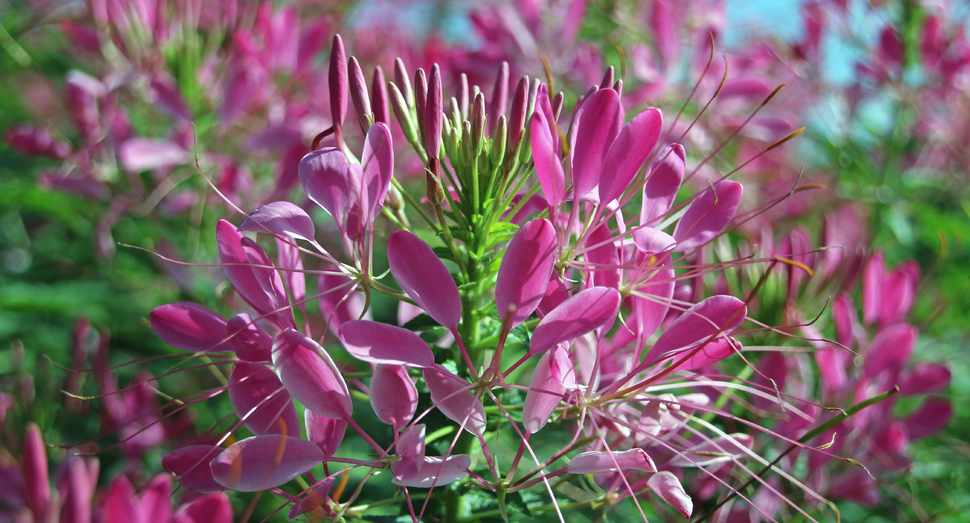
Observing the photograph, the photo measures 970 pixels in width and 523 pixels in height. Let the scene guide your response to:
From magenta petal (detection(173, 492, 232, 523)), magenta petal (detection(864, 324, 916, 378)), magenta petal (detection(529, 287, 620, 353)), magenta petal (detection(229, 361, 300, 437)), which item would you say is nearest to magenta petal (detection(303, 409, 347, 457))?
magenta petal (detection(229, 361, 300, 437))

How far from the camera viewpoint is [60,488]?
823 millimetres

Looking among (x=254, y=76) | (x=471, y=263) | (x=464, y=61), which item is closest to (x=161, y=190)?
(x=254, y=76)

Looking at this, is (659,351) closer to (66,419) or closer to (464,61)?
(464,61)

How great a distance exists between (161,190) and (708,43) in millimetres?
1396

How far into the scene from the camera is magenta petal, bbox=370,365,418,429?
582 mm

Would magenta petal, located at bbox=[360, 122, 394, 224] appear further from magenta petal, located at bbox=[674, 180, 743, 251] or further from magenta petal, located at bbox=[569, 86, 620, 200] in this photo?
magenta petal, located at bbox=[674, 180, 743, 251]

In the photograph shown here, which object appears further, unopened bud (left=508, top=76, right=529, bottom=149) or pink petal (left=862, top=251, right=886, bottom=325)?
pink petal (left=862, top=251, right=886, bottom=325)

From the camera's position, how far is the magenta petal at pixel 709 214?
2.31 feet

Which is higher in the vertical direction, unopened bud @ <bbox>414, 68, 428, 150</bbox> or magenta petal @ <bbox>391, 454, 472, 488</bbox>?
unopened bud @ <bbox>414, 68, 428, 150</bbox>

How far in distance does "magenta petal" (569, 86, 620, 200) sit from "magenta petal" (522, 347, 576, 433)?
0.56ft

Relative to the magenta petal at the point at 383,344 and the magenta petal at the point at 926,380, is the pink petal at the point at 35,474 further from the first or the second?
Result: the magenta petal at the point at 926,380

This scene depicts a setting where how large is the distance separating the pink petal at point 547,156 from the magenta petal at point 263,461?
13.6 inches

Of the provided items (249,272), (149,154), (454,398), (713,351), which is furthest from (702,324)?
(149,154)

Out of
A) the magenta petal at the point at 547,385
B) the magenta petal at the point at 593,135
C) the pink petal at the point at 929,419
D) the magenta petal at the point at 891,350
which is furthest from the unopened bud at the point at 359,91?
the pink petal at the point at 929,419
